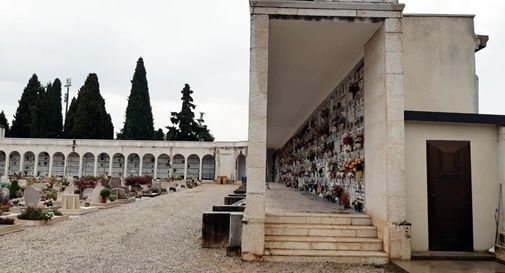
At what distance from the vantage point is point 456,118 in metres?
6.59

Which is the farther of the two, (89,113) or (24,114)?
(24,114)

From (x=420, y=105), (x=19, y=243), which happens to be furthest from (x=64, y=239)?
(x=420, y=105)

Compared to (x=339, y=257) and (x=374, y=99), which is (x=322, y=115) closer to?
(x=374, y=99)

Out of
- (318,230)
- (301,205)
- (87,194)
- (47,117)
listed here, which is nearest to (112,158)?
(47,117)

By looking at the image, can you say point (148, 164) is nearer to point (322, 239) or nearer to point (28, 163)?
point (28, 163)

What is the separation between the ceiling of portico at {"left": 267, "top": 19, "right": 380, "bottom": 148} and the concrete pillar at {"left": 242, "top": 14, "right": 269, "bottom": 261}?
54 cm

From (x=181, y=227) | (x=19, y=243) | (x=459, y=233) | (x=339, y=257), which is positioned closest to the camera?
(x=339, y=257)

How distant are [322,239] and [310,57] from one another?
13.2ft

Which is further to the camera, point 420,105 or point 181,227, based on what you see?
point 181,227

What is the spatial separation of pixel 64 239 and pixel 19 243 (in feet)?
2.70

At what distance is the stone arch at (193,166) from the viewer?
45031 millimetres

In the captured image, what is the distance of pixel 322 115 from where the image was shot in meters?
12.0

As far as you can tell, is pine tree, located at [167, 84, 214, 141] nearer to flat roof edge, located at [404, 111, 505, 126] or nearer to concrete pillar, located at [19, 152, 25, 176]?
concrete pillar, located at [19, 152, 25, 176]

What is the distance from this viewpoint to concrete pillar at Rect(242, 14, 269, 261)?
6.06 m
